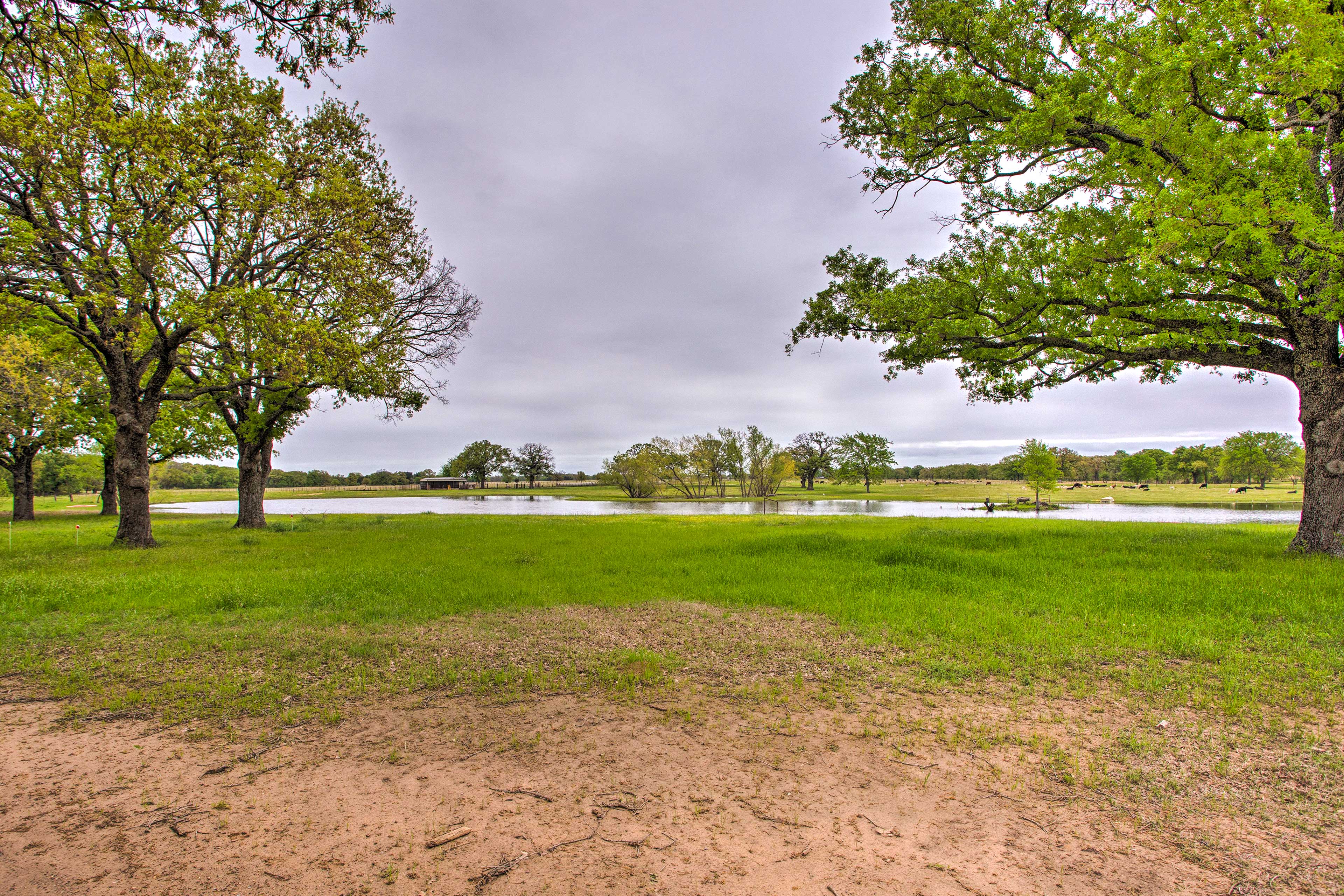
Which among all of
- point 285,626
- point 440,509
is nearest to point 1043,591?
point 285,626

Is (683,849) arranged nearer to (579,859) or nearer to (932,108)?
(579,859)

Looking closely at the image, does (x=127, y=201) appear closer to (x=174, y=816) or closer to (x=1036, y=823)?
(x=174, y=816)

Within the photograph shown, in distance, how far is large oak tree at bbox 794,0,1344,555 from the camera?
370 inches

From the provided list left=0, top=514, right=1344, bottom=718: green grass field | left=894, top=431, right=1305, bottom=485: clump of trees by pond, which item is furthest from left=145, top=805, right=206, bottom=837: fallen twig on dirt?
left=894, top=431, right=1305, bottom=485: clump of trees by pond

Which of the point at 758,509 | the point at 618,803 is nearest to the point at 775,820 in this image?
the point at 618,803

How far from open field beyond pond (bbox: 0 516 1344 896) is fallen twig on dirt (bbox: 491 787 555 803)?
0.08 ft

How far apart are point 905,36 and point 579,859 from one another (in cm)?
1597

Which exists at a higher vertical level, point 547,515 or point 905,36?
point 905,36

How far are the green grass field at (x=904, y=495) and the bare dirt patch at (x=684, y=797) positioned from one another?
1674 inches

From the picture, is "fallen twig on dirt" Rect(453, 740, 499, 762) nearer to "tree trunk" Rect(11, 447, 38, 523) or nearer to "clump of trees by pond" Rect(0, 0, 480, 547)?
"clump of trees by pond" Rect(0, 0, 480, 547)

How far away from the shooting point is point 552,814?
322cm

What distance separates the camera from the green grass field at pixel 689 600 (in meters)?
5.45

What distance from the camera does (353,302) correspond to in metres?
16.1

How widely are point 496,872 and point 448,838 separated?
1.48ft
